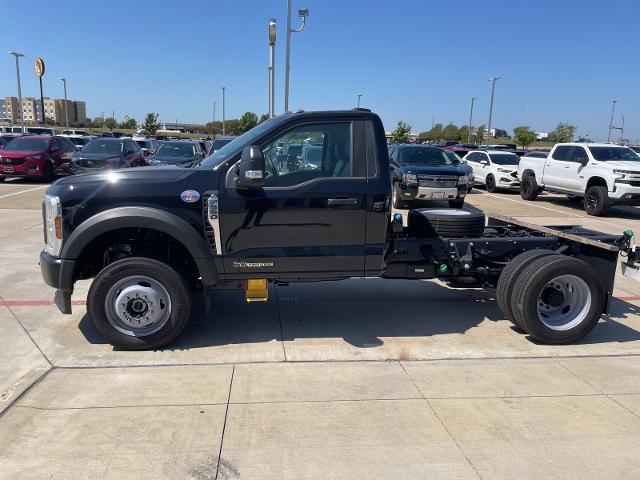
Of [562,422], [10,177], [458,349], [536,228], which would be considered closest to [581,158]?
[536,228]

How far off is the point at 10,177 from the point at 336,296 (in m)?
16.0

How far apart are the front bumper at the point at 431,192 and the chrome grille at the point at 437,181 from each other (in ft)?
0.32

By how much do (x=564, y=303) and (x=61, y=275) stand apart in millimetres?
4574

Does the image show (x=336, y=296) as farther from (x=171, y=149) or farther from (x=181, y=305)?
(x=171, y=149)

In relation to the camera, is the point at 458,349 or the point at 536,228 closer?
the point at 458,349

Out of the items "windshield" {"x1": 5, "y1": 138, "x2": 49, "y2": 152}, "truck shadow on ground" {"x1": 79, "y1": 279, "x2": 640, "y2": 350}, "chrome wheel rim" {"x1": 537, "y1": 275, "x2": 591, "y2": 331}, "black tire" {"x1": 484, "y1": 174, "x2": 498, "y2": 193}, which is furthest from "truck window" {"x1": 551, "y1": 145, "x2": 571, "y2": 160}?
"windshield" {"x1": 5, "y1": 138, "x2": 49, "y2": 152}

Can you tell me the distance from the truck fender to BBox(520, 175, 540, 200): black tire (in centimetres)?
1523

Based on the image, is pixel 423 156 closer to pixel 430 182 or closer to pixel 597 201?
pixel 430 182

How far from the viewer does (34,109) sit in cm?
12912

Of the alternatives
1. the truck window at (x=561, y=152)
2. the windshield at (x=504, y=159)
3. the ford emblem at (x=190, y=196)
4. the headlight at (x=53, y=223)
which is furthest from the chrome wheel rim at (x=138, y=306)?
the windshield at (x=504, y=159)

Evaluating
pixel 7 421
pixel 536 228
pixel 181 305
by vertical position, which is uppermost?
pixel 536 228

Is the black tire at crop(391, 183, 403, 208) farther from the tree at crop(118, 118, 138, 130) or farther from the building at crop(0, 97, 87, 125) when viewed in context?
the building at crop(0, 97, 87, 125)

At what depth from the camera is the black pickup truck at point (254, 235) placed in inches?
176

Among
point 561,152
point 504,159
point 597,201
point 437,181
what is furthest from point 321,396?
point 504,159
